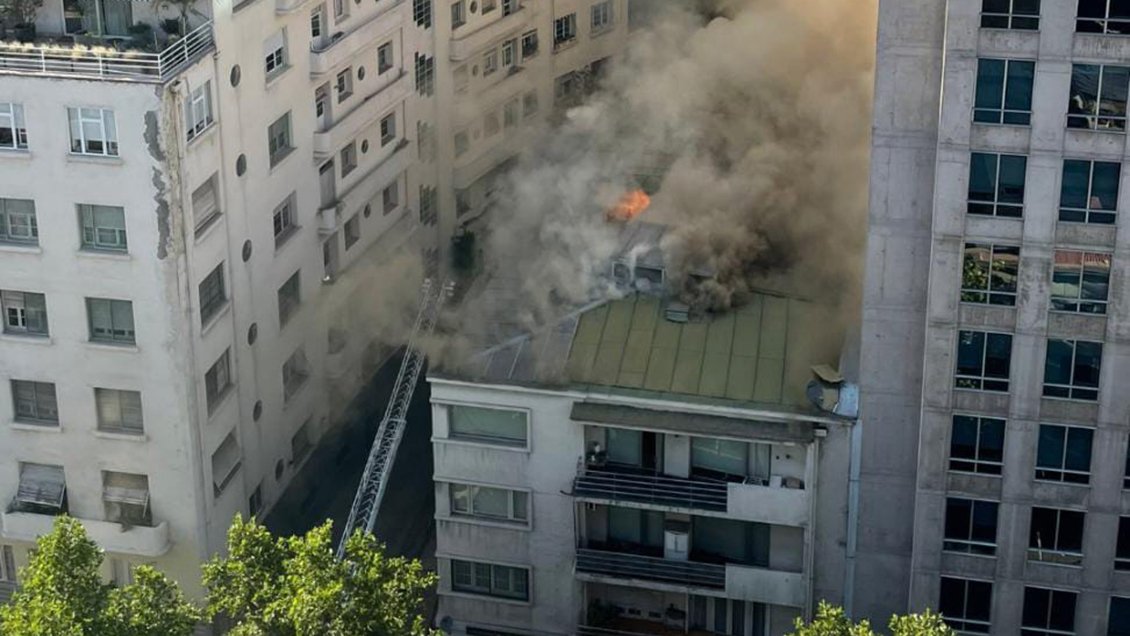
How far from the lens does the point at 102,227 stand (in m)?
46.0

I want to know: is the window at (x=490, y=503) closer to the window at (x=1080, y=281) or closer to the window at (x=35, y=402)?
the window at (x=35, y=402)

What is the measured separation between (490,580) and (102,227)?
13.2 metres

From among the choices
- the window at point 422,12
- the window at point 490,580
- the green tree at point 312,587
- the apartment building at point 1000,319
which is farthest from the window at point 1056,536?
the window at point 422,12

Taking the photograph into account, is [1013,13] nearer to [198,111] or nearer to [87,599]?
[198,111]

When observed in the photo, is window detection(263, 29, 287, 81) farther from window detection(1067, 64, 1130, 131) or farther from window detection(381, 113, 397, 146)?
window detection(1067, 64, 1130, 131)

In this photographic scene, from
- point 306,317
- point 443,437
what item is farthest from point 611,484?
point 306,317

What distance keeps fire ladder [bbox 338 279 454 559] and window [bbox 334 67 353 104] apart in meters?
6.21

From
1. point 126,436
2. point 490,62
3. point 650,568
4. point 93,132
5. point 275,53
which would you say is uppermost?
point 275,53

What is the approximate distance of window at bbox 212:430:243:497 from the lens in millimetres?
49812

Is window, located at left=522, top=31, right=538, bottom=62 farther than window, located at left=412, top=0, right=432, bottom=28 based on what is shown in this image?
Yes

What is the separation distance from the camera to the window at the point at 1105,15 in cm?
3950

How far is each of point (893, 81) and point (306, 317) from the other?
19.7 meters

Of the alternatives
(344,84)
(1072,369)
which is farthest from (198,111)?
(1072,369)

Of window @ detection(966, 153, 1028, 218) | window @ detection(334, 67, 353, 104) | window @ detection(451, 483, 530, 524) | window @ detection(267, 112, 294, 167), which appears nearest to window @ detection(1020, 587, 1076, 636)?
window @ detection(966, 153, 1028, 218)
